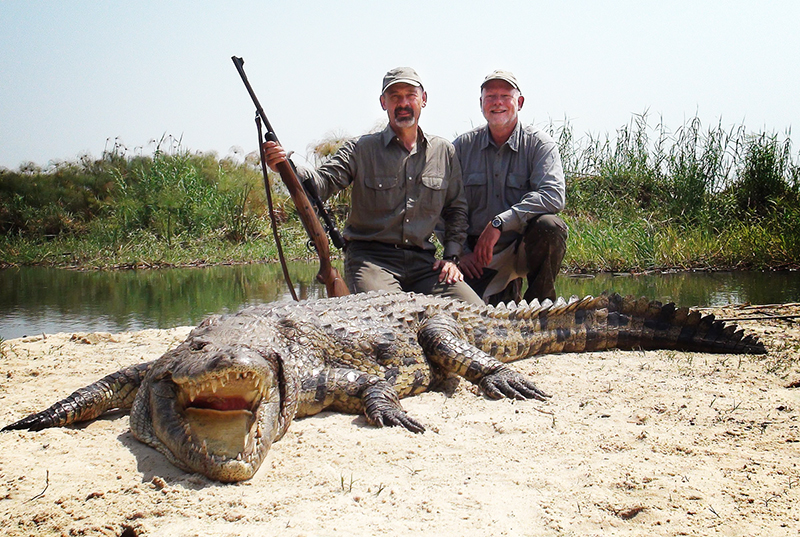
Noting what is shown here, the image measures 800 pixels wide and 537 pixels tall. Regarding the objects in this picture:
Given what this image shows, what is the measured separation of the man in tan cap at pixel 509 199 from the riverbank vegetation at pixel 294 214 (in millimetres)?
3898

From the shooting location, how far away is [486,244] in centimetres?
505

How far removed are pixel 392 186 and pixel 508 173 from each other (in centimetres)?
112

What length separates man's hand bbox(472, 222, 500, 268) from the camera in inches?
197

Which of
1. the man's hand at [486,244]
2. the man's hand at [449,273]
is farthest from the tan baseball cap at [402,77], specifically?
the man's hand at [449,273]

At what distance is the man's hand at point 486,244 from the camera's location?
5.01 m

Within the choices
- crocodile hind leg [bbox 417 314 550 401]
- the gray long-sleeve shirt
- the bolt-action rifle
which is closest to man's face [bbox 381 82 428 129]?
the gray long-sleeve shirt

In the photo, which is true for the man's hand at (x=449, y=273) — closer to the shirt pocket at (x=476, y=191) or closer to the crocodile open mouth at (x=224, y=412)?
the shirt pocket at (x=476, y=191)

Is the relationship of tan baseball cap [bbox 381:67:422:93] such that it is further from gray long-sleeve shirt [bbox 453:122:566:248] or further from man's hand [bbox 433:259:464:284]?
man's hand [bbox 433:259:464:284]

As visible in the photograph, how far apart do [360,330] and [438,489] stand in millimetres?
1360

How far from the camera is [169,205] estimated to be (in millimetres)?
13016

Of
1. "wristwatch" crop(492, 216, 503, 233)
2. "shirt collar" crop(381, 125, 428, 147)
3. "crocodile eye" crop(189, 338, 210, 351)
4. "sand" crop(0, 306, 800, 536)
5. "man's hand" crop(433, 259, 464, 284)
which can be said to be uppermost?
"shirt collar" crop(381, 125, 428, 147)

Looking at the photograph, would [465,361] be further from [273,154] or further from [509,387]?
Result: [273,154]

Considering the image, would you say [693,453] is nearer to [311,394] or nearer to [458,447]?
[458,447]

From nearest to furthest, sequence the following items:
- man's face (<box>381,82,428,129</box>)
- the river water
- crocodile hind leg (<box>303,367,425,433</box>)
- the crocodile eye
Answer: the crocodile eye → crocodile hind leg (<box>303,367,425,433</box>) → man's face (<box>381,82,428,129</box>) → the river water
